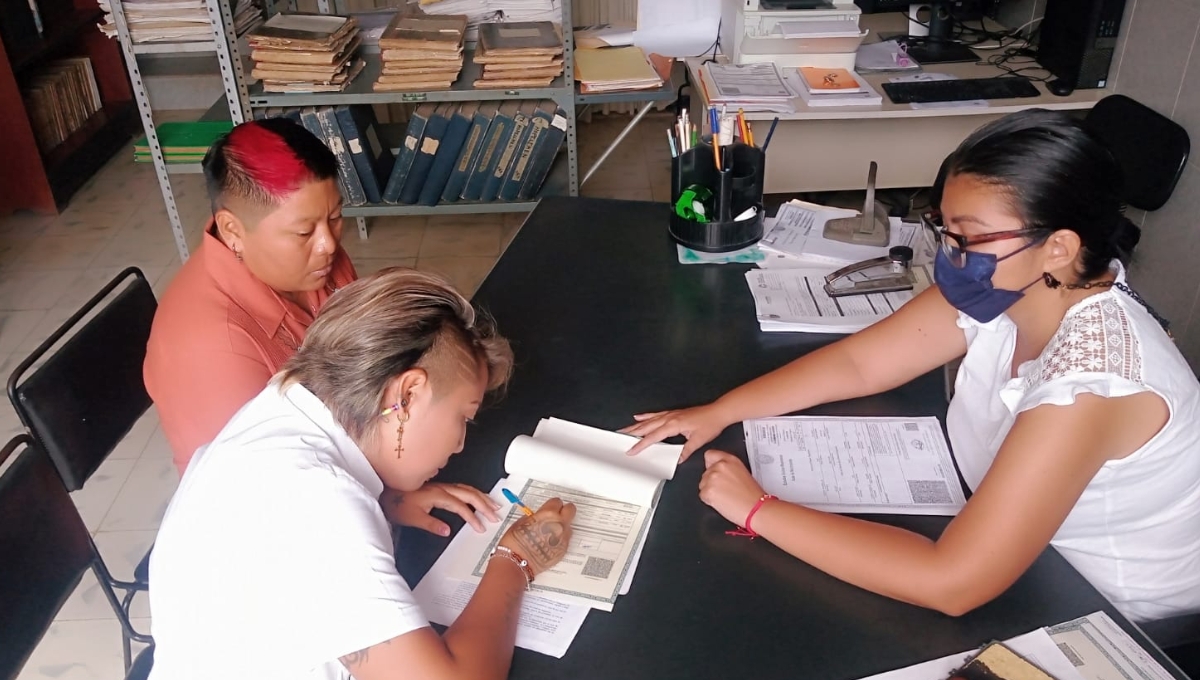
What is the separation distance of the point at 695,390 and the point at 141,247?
288cm

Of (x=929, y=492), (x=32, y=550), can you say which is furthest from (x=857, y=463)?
(x=32, y=550)

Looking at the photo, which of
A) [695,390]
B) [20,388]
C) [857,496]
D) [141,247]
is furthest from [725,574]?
[141,247]

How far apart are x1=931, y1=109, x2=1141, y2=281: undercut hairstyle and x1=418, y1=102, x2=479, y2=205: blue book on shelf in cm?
227

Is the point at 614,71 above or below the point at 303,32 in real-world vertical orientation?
below

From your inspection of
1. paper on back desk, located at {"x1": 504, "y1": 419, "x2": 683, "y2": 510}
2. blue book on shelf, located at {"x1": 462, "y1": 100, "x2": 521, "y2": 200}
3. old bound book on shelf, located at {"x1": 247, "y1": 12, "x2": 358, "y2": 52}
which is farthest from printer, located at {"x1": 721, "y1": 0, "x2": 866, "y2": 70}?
paper on back desk, located at {"x1": 504, "y1": 419, "x2": 683, "y2": 510}

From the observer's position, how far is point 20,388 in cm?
125

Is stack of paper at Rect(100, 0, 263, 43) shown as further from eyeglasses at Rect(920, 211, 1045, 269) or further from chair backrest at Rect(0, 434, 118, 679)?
eyeglasses at Rect(920, 211, 1045, 269)

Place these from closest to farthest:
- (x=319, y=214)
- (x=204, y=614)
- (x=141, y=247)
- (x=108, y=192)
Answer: (x=204, y=614), (x=319, y=214), (x=141, y=247), (x=108, y=192)

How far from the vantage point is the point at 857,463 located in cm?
117

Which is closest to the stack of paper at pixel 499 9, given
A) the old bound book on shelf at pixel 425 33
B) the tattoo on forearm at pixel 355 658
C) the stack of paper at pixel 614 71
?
the old bound book on shelf at pixel 425 33

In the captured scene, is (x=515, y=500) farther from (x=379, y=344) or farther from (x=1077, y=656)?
(x=1077, y=656)

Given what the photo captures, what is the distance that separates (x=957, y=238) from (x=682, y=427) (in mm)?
431

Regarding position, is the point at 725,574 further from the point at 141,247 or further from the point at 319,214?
the point at 141,247

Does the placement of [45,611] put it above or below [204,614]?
below
